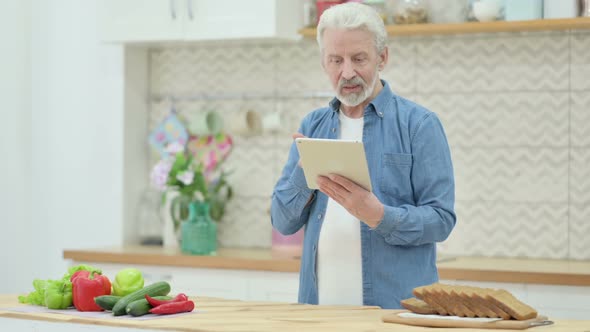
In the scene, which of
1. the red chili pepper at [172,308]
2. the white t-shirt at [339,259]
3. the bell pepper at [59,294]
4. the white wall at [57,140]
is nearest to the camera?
the red chili pepper at [172,308]

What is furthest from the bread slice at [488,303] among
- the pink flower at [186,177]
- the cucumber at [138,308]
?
the pink flower at [186,177]

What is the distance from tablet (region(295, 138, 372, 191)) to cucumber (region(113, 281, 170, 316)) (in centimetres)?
47

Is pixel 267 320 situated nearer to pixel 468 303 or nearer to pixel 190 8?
pixel 468 303

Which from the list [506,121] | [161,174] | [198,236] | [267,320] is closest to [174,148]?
[161,174]

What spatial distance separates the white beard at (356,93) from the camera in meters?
2.73

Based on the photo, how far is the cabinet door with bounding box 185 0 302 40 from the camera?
412 cm

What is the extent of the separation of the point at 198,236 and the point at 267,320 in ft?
6.70

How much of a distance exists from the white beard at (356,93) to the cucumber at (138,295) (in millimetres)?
724

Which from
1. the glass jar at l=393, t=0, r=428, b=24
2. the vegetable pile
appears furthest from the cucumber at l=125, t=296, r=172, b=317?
the glass jar at l=393, t=0, r=428, b=24

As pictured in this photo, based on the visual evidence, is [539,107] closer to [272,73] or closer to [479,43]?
[479,43]

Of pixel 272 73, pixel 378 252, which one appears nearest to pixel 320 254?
pixel 378 252

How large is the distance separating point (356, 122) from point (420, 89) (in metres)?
1.47

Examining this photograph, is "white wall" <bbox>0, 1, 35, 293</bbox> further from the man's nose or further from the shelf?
the man's nose

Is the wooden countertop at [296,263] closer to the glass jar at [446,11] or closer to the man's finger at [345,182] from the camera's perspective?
the glass jar at [446,11]
